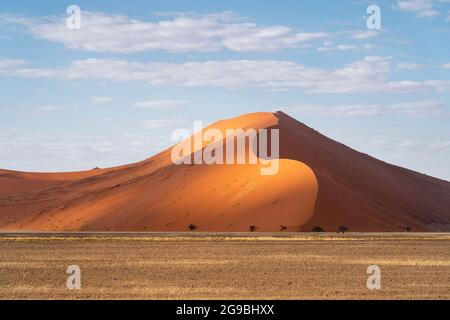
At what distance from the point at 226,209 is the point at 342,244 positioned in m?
33.1

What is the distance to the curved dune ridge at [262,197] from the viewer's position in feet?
244

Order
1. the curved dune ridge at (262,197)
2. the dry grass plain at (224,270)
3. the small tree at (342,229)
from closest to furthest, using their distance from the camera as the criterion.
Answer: the dry grass plain at (224,270)
the small tree at (342,229)
the curved dune ridge at (262,197)

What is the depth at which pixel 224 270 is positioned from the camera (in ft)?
94.8

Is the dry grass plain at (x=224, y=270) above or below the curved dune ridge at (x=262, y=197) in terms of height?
below

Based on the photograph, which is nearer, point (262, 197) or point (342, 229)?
point (342, 229)

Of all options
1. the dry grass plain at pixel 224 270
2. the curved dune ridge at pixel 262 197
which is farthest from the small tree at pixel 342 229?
the dry grass plain at pixel 224 270

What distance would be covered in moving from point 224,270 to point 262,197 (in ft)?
162

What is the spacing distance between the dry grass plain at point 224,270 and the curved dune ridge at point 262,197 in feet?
92.6

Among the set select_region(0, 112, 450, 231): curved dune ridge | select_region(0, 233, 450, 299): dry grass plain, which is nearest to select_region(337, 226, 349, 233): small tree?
select_region(0, 112, 450, 231): curved dune ridge

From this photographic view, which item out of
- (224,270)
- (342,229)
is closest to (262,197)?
(342,229)

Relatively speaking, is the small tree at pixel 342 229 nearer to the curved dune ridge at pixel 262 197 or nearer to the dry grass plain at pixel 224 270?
the curved dune ridge at pixel 262 197

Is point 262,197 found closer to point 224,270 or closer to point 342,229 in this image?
point 342,229

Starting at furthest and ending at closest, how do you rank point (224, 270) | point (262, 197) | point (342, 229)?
point (262, 197) → point (342, 229) → point (224, 270)

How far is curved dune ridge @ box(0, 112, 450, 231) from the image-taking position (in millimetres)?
74375
